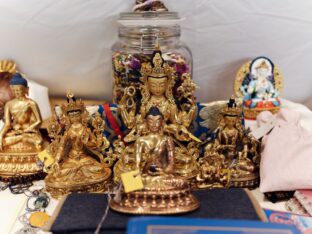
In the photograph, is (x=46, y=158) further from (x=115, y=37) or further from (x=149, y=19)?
(x=115, y=37)

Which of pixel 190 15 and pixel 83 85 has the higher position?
pixel 190 15

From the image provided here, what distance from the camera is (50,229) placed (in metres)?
0.87

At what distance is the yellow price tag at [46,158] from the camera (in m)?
1.15

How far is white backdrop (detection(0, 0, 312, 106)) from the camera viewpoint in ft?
5.29

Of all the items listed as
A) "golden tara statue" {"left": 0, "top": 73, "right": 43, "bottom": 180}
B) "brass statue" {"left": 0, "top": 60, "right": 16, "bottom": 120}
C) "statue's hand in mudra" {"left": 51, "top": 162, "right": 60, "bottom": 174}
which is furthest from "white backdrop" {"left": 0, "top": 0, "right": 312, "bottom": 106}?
"statue's hand in mudra" {"left": 51, "top": 162, "right": 60, "bottom": 174}

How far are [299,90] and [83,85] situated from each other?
1.12m

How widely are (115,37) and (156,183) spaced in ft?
3.05

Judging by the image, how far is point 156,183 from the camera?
0.94 metres

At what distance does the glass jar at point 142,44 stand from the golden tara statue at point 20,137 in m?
0.36

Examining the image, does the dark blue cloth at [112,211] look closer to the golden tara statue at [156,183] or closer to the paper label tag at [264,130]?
the golden tara statue at [156,183]

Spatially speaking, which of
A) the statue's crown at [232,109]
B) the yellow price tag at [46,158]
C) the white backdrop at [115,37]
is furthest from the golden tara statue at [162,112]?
the white backdrop at [115,37]

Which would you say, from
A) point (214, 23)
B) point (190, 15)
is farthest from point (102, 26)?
point (214, 23)

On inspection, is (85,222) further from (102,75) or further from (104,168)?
(102,75)

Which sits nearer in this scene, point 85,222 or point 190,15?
point 85,222
